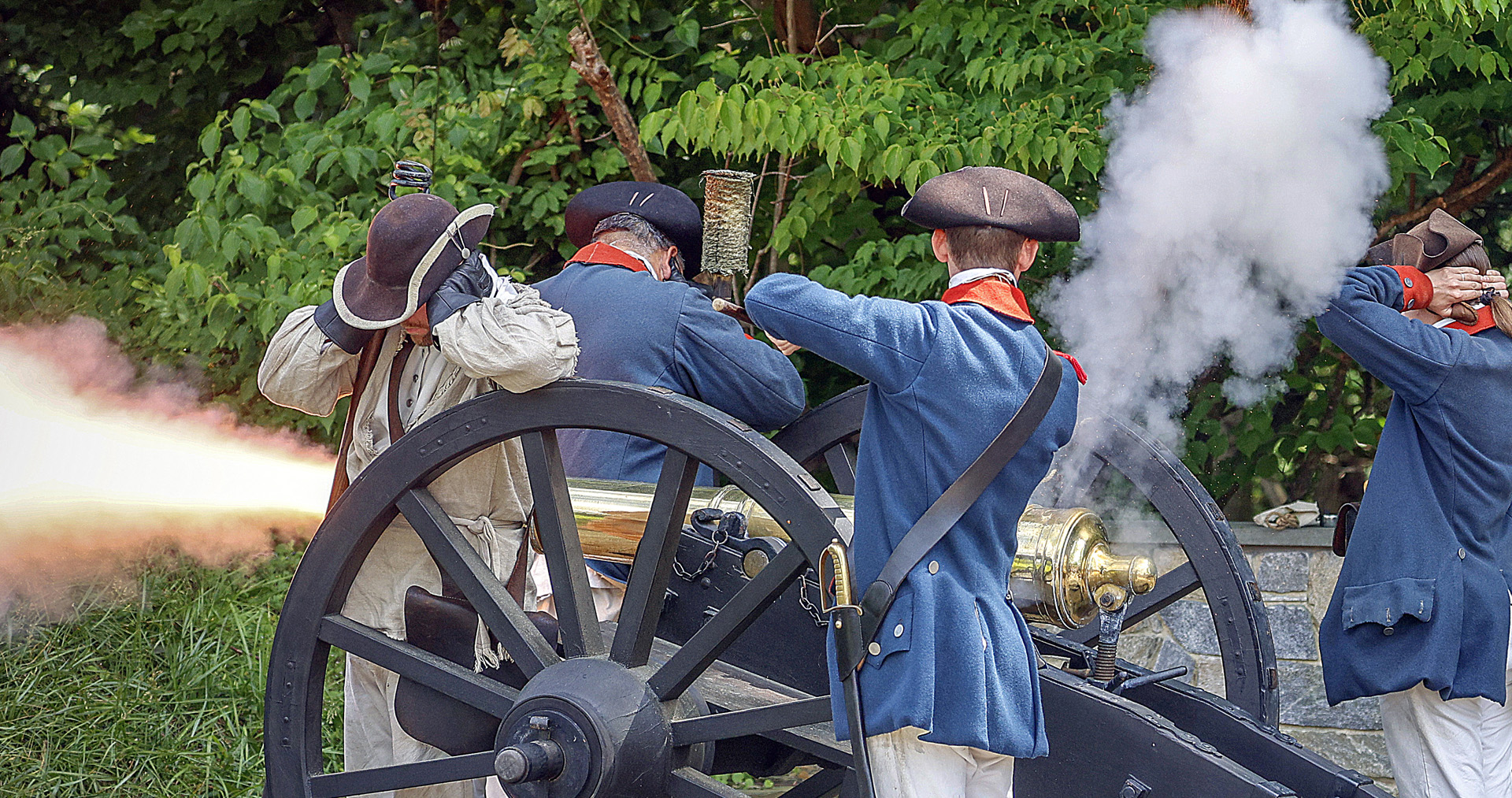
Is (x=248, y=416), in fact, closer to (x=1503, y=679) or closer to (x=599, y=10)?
(x=599, y=10)

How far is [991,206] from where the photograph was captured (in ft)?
8.68

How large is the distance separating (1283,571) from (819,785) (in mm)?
2404

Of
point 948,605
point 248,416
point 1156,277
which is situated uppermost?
point 1156,277

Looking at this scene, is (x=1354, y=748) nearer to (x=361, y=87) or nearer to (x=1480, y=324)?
(x=1480, y=324)

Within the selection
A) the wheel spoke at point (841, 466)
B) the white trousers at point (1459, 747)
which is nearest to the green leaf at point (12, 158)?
the wheel spoke at point (841, 466)

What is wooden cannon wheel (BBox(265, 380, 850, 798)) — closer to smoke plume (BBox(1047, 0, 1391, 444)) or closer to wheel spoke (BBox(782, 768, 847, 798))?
wheel spoke (BBox(782, 768, 847, 798))

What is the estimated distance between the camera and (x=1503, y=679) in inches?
138

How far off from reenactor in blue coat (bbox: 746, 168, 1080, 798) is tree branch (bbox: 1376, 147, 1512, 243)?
3.53 meters

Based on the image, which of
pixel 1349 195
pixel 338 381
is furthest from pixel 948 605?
pixel 1349 195

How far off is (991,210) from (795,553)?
28.2 inches

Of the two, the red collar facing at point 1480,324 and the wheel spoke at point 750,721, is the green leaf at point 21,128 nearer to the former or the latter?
the wheel spoke at point 750,721

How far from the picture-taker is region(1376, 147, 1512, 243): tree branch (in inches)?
222

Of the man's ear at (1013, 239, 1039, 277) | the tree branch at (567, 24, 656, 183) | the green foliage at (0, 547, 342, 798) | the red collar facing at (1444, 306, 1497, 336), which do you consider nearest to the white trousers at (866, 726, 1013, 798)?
the man's ear at (1013, 239, 1039, 277)

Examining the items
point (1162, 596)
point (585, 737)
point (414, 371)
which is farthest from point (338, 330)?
point (1162, 596)
